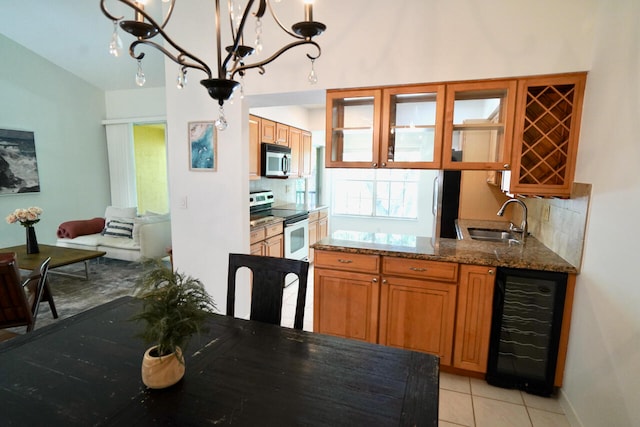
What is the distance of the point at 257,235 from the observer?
3.50 m

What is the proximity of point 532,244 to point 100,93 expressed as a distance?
7.12m

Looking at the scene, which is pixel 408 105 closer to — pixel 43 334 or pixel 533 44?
pixel 533 44

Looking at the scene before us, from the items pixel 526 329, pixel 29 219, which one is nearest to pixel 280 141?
pixel 29 219

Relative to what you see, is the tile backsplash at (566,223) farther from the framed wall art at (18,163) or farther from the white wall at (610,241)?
the framed wall art at (18,163)

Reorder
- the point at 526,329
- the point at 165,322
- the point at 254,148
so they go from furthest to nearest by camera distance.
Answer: the point at 254,148 < the point at 526,329 < the point at 165,322

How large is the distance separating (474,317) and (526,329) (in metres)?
0.33

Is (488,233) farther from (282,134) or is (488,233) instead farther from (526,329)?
(282,134)

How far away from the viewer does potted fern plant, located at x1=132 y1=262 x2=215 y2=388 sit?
1034 mm

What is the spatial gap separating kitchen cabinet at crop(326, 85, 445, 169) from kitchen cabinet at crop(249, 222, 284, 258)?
1.32 metres

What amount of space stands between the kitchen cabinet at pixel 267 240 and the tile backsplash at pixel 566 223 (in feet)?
8.52

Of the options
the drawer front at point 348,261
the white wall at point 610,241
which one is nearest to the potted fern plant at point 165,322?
the drawer front at point 348,261

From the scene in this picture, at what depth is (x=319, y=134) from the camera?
585 centimetres

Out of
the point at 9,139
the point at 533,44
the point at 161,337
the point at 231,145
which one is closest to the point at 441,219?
the point at 533,44

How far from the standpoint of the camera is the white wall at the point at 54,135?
15.7 feet
